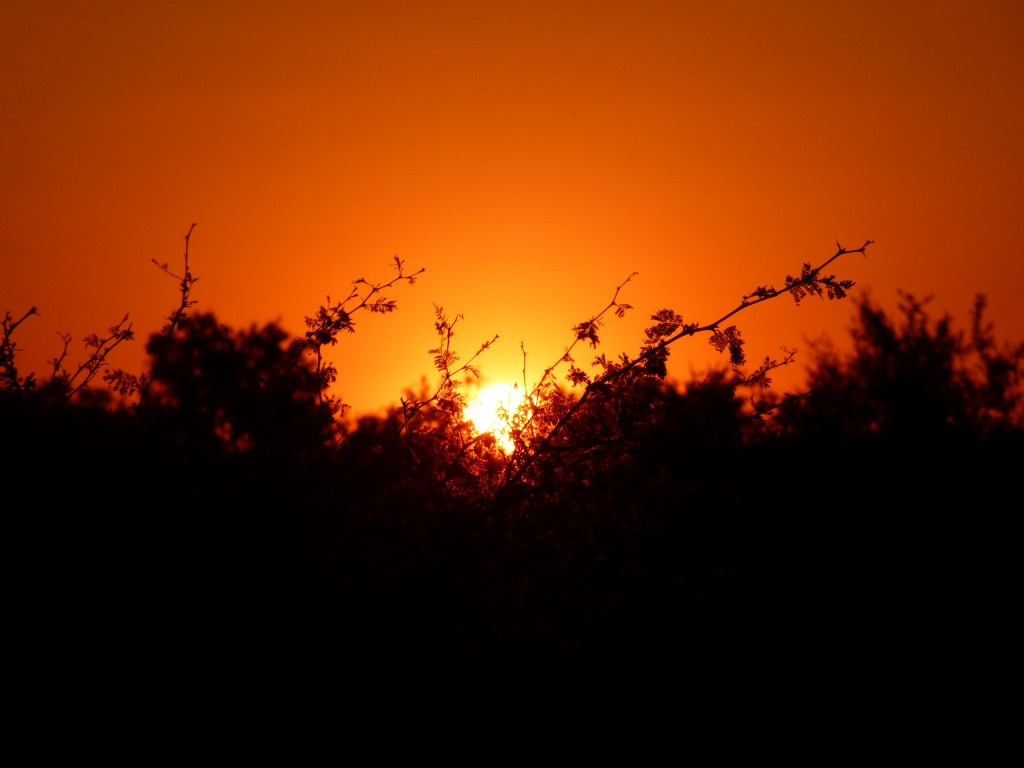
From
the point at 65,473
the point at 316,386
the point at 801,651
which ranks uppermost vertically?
the point at 316,386

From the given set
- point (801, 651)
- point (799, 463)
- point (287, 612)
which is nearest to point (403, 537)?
point (287, 612)

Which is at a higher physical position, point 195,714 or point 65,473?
point 65,473

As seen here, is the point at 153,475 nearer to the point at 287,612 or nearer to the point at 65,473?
the point at 65,473

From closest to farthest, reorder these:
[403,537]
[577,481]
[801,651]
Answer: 1. [403,537]
2. [577,481]
3. [801,651]

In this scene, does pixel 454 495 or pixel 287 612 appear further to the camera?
pixel 454 495

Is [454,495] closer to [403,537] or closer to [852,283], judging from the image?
[403,537]

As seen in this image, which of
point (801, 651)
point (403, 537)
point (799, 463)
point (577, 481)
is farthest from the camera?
point (799, 463)

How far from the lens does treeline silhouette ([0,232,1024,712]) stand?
5055mm

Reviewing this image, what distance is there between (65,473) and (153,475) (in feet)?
1.59

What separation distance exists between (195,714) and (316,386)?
9.13 ft

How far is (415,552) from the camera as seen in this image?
19.4 ft

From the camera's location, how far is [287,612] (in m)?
5.39

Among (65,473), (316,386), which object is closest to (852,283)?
(316,386)

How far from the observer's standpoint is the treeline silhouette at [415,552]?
5.05 m
